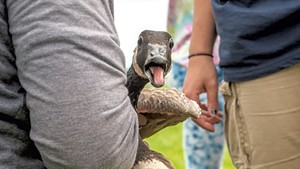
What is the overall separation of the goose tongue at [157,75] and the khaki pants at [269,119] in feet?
2.33

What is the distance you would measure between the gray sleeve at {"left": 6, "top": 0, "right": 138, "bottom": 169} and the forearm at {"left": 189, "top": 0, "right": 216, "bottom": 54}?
1.13m

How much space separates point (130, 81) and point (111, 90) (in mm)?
382

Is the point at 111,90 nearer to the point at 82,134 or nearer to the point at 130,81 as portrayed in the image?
the point at 82,134

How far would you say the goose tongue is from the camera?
1130 millimetres

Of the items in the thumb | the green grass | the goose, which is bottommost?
the green grass

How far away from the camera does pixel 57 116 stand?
3.29 feet

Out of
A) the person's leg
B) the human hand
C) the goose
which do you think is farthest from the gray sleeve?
the human hand

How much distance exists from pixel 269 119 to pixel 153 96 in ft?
1.66

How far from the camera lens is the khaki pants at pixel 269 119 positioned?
71.4 inches

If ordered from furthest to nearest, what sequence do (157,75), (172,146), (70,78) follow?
(172,146)
(157,75)
(70,78)

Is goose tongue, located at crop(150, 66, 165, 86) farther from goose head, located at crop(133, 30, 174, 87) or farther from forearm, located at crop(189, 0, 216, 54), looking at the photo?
forearm, located at crop(189, 0, 216, 54)

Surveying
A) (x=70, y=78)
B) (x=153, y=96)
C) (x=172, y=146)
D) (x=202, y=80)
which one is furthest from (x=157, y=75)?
(x=172, y=146)

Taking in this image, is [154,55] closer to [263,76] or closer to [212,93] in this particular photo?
[263,76]

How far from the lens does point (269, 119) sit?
1857 millimetres
